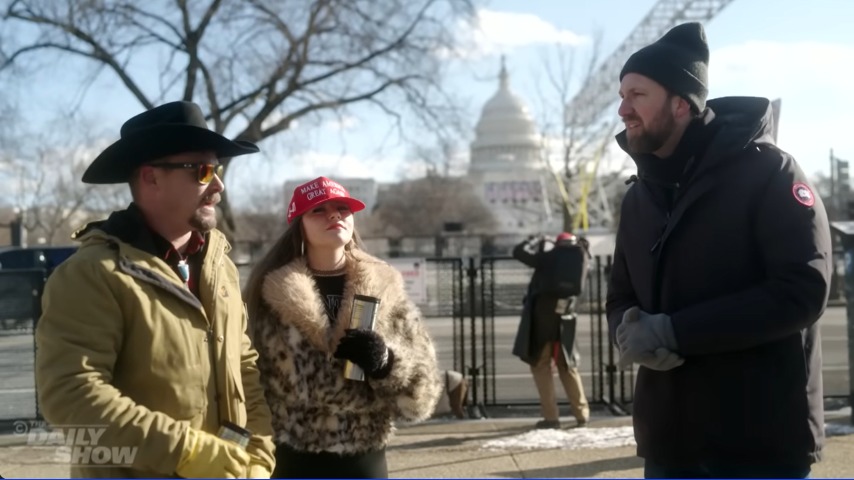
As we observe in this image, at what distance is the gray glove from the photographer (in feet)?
9.09

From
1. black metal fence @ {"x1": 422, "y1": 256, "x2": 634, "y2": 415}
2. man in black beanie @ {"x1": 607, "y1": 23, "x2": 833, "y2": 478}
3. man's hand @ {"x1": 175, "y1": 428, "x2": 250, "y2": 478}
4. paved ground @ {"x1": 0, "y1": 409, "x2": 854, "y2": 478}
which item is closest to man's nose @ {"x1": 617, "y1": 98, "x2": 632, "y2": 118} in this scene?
man in black beanie @ {"x1": 607, "y1": 23, "x2": 833, "y2": 478}

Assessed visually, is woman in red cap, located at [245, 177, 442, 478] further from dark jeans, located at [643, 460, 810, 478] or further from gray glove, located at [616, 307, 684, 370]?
dark jeans, located at [643, 460, 810, 478]

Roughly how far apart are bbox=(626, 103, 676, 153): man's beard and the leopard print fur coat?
126cm

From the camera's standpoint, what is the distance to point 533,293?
8375 mm

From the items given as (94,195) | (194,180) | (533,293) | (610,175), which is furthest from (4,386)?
(610,175)

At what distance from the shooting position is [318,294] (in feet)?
12.1

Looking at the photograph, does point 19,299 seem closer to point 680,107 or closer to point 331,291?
point 331,291

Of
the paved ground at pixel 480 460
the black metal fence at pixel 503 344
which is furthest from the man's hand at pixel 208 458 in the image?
the black metal fence at pixel 503 344

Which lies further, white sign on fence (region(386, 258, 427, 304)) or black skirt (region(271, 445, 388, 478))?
white sign on fence (region(386, 258, 427, 304))

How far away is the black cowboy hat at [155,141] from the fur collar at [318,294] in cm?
93

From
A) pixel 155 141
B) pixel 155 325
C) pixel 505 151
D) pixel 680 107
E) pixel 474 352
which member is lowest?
pixel 474 352

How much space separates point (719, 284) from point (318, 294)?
1636mm

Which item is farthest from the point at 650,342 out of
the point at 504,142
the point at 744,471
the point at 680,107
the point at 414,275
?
the point at 504,142

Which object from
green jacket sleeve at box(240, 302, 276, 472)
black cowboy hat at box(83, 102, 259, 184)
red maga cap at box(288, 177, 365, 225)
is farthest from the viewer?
red maga cap at box(288, 177, 365, 225)
